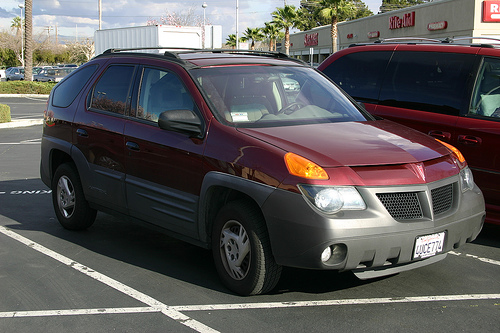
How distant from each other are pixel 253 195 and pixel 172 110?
1.09 m

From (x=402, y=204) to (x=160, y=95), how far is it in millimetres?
2391

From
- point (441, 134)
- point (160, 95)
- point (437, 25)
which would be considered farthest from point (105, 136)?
point (437, 25)

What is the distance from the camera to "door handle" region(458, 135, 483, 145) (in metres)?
6.01

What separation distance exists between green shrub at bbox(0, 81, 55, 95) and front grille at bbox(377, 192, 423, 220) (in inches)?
1447

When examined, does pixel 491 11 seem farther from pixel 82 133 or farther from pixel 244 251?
pixel 244 251

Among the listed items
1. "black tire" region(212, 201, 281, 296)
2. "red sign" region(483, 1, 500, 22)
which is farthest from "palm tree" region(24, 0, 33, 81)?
"black tire" region(212, 201, 281, 296)

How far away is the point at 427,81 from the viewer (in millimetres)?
6680

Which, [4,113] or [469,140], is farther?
[4,113]

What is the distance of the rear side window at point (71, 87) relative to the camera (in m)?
6.53

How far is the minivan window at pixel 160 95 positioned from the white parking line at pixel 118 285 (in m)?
1.44

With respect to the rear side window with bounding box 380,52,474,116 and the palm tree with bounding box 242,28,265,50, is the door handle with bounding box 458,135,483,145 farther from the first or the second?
the palm tree with bounding box 242,28,265,50

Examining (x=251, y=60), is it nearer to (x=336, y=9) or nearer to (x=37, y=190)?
(x=37, y=190)

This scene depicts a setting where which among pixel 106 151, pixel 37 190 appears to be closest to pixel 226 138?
pixel 106 151

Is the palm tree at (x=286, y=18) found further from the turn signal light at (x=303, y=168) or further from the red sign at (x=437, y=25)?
the turn signal light at (x=303, y=168)
